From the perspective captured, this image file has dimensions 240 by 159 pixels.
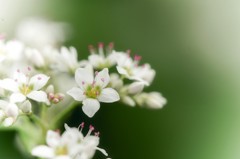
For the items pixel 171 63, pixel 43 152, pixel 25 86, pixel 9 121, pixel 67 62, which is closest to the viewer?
pixel 43 152

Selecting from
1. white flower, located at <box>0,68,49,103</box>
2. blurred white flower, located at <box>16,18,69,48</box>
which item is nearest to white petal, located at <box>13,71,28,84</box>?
white flower, located at <box>0,68,49,103</box>

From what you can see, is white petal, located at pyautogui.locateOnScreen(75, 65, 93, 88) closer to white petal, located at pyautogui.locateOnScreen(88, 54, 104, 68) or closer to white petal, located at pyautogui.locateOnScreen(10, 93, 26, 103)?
white petal, located at pyautogui.locateOnScreen(88, 54, 104, 68)

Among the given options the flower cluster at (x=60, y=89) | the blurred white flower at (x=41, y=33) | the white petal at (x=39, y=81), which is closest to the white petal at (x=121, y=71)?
the flower cluster at (x=60, y=89)

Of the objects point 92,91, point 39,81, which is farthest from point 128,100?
point 39,81

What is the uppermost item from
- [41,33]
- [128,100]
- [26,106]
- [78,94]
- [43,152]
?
[41,33]

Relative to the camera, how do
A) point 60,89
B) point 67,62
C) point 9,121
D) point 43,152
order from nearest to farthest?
point 43,152, point 9,121, point 67,62, point 60,89

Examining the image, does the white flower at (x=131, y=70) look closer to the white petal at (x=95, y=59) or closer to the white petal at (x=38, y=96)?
the white petal at (x=95, y=59)

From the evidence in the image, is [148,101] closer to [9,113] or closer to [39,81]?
[39,81]

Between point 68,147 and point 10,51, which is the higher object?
point 10,51
